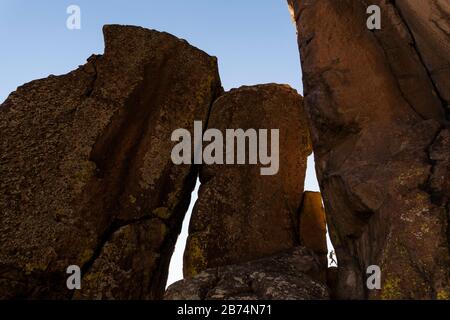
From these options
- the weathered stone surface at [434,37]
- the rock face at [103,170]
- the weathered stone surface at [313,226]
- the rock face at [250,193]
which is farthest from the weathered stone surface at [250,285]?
the weathered stone surface at [434,37]

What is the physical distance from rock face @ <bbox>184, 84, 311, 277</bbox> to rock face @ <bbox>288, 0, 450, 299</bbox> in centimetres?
192

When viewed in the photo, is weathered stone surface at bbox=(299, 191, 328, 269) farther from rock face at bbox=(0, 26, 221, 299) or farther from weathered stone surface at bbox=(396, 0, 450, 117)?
weathered stone surface at bbox=(396, 0, 450, 117)

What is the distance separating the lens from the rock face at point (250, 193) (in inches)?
516

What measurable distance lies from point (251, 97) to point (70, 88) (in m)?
5.11

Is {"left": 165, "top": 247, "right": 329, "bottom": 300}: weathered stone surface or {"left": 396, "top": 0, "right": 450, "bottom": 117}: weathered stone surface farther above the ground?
{"left": 396, "top": 0, "right": 450, "bottom": 117}: weathered stone surface

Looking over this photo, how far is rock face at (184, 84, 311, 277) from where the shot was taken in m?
13.1

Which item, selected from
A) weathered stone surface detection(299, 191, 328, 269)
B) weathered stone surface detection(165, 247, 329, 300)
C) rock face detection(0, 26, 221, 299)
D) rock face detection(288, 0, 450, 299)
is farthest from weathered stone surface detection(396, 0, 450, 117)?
rock face detection(0, 26, 221, 299)

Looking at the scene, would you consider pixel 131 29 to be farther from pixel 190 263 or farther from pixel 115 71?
pixel 190 263

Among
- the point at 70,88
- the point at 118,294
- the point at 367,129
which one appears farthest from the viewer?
the point at 70,88

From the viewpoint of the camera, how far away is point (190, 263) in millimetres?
13086

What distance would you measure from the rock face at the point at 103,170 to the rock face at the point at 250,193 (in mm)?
898

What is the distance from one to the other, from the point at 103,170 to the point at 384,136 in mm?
7170

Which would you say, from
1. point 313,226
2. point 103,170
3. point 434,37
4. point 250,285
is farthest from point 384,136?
point 103,170
